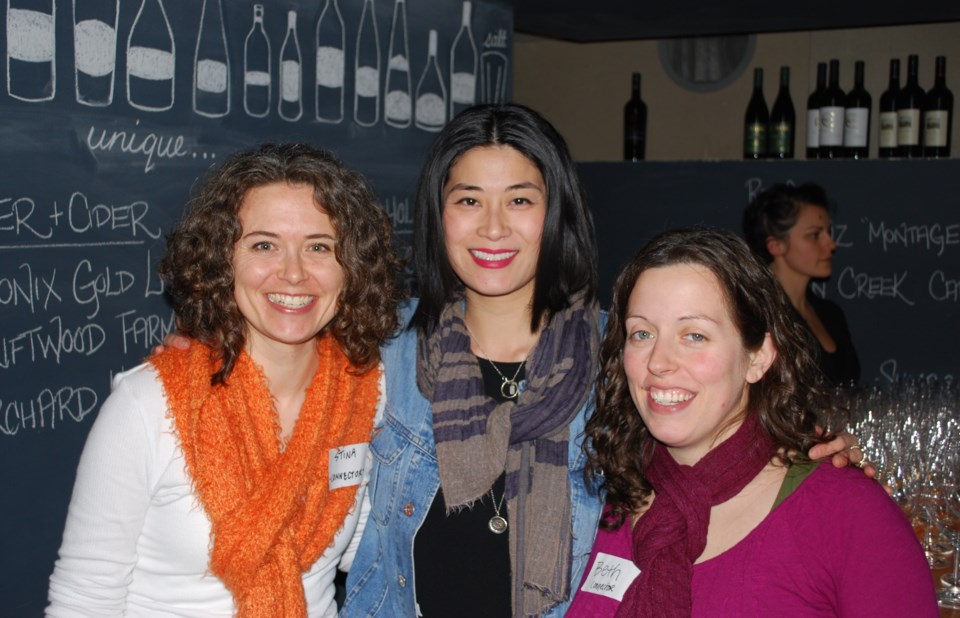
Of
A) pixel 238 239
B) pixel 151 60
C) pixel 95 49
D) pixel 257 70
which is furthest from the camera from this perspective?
pixel 257 70

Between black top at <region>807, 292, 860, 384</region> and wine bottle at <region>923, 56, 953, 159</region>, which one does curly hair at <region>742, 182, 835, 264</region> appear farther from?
wine bottle at <region>923, 56, 953, 159</region>

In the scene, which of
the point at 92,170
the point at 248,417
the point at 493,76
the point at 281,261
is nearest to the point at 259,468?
the point at 248,417

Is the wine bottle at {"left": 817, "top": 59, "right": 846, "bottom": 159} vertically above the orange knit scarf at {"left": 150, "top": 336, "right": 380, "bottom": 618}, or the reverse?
the wine bottle at {"left": 817, "top": 59, "right": 846, "bottom": 159}

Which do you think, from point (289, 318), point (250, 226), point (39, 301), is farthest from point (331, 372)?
point (39, 301)

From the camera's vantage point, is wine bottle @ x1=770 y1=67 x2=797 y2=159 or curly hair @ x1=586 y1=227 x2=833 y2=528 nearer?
curly hair @ x1=586 y1=227 x2=833 y2=528

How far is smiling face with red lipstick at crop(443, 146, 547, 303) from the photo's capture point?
6.35ft

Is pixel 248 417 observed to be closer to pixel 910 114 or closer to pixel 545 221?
pixel 545 221

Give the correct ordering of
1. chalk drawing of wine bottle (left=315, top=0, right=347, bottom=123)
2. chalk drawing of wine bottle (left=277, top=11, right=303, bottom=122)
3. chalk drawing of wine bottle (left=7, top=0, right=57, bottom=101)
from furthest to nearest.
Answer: chalk drawing of wine bottle (left=315, top=0, right=347, bottom=123) < chalk drawing of wine bottle (left=277, top=11, right=303, bottom=122) < chalk drawing of wine bottle (left=7, top=0, right=57, bottom=101)

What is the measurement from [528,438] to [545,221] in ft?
1.55

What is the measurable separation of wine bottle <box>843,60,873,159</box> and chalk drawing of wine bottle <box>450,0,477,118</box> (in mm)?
1994

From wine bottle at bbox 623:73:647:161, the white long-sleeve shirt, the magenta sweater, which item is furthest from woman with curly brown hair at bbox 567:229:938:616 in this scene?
wine bottle at bbox 623:73:647:161

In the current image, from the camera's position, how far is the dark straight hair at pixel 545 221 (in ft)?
6.39

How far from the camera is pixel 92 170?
2.76 meters

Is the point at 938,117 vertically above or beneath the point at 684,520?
above
